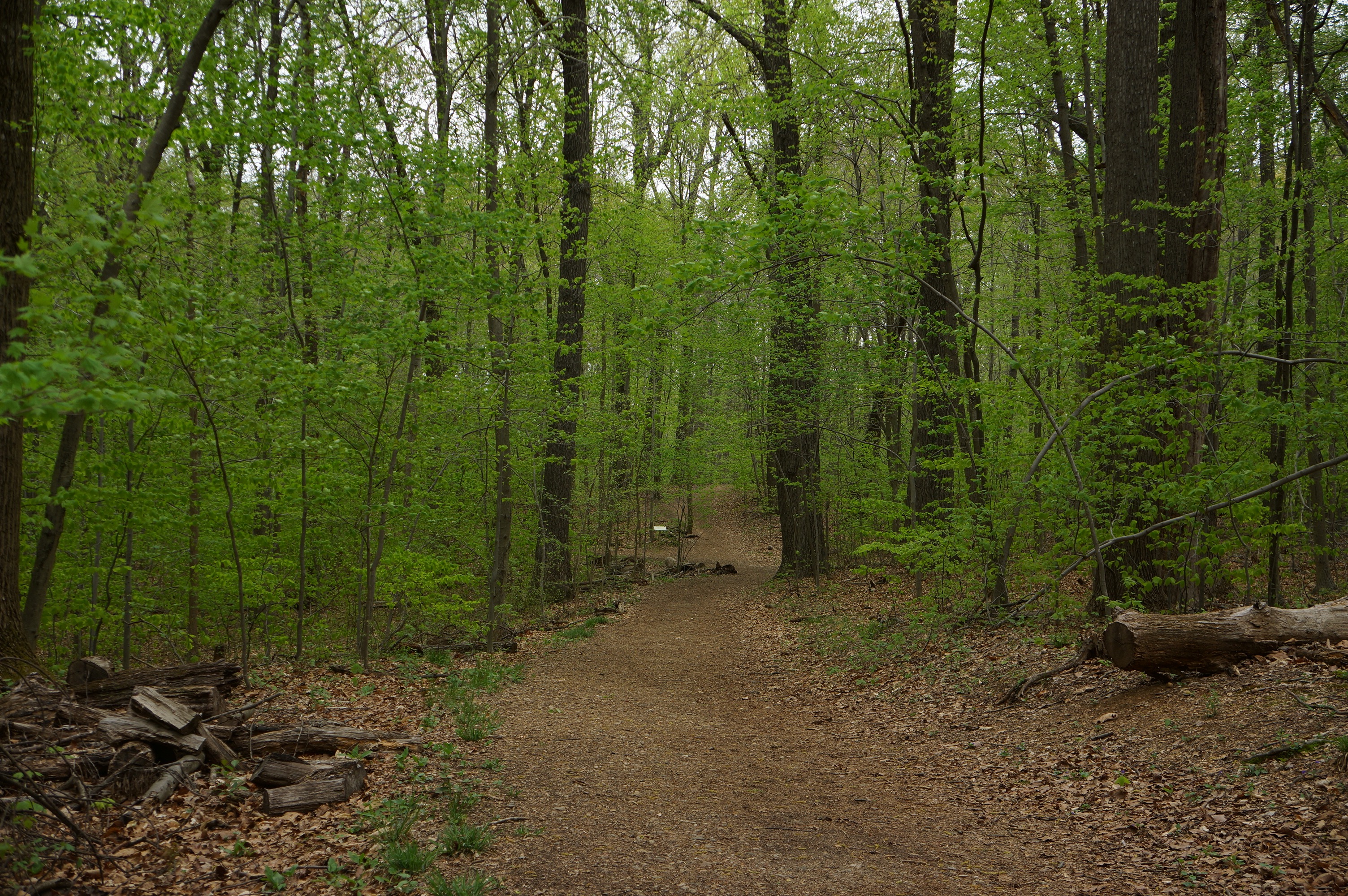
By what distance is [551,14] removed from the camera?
13609 millimetres

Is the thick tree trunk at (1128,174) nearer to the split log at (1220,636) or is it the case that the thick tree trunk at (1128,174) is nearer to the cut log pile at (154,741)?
the split log at (1220,636)

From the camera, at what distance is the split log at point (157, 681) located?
5.42m

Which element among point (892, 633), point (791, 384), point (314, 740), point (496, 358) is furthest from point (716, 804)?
point (791, 384)

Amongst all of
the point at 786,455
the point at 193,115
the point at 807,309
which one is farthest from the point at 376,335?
the point at 786,455

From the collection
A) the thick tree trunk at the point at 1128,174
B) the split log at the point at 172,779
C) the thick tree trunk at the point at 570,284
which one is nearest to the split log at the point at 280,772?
the split log at the point at 172,779

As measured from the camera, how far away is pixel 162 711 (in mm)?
4922

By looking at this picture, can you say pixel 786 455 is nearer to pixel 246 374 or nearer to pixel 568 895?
pixel 246 374

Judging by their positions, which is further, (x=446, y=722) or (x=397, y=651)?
(x=397, y=651)

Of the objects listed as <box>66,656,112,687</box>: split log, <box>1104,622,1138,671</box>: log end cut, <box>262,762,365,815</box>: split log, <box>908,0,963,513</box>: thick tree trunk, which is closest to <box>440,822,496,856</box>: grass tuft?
<box>262,762,365,815</box>: split log

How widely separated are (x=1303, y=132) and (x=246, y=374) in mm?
11026

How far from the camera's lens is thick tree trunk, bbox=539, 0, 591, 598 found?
487 inches

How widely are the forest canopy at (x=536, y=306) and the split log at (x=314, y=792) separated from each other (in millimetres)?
2562

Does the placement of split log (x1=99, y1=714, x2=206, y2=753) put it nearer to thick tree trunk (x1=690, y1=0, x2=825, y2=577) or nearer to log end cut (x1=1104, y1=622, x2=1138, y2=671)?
log end cut (x1=1104, y1=622, x2=1138, y2=671)

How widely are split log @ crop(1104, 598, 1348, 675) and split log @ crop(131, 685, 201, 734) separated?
6.87m
